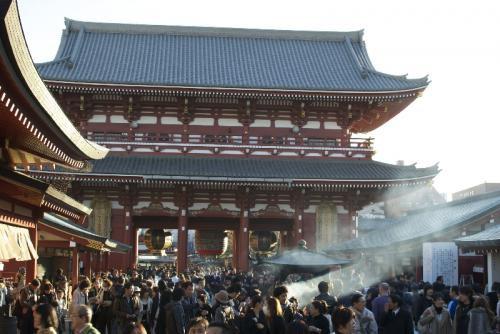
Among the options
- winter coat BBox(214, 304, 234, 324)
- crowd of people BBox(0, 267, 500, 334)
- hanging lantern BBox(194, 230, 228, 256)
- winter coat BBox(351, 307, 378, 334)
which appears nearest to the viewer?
crowd of people BBox(0, 267, 500, 334)

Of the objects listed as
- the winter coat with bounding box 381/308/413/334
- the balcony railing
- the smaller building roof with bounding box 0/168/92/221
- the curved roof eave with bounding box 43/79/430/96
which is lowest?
the winter coat with bounding box 381/308/413/334

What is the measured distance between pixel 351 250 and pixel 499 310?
54.4ft

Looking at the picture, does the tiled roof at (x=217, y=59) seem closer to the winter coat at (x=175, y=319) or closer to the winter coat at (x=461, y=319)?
the winter coat at (x=175, y=319)

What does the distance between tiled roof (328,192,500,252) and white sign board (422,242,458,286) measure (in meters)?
2.99

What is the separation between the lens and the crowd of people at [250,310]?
8641mm

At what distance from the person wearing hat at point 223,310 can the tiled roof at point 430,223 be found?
56.3 ft

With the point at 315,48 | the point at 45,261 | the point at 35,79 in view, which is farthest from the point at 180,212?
the point at 35,79

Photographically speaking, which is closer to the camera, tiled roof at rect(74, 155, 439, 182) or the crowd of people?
the crowd of people

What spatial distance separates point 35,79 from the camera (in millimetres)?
9570

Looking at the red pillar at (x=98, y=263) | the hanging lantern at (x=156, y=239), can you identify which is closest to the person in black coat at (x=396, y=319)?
the red pillar at (x=98, y=263)

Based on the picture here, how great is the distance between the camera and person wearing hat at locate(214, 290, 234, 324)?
11686mm

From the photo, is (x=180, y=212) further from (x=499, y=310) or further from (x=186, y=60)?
(x=499, y=310)

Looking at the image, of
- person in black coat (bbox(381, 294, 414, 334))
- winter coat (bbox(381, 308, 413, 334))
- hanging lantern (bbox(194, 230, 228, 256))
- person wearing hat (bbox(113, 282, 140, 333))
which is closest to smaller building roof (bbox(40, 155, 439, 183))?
hanging lantern (bbox(194, 230, 228, 256))

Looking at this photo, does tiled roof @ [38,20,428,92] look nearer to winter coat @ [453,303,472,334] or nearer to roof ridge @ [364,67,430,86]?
roof ridge @ [364,67,430,86]
